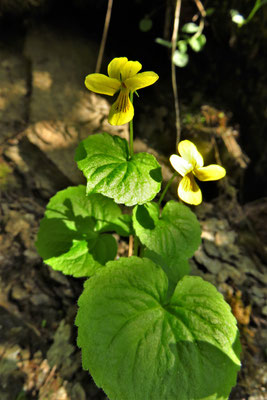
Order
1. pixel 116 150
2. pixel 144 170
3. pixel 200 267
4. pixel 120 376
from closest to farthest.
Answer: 1. pixel 120 376
2. pixel 144 170
3. pixel 116 150
4. pixel 200 267

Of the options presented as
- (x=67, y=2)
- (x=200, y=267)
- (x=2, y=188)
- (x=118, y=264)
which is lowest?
(x=200, y=267)

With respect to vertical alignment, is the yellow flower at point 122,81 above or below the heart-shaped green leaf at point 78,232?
above

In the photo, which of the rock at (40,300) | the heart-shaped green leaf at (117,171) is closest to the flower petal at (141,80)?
the heart-shaped green leaf at (117,171)

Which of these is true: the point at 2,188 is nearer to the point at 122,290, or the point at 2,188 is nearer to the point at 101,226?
the point at 101,226

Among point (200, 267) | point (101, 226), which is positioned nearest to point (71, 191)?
point (101, 226)

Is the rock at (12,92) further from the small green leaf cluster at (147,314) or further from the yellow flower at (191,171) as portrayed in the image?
the yellow flower at (191,171)

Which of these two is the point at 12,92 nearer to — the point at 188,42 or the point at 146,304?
the point at 188,42

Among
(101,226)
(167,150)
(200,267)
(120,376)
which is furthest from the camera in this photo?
(167,150)
